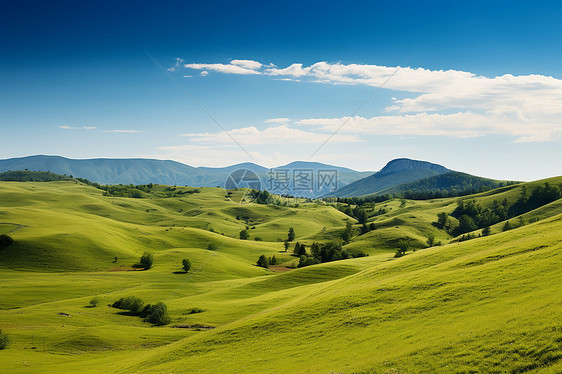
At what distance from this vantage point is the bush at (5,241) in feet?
376

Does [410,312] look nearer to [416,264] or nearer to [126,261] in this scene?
[416,264]

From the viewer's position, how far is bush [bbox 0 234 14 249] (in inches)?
4511

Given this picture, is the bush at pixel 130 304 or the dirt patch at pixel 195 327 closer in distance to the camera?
the dirt patch at pixel 195 327

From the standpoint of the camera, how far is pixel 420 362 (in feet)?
67.1

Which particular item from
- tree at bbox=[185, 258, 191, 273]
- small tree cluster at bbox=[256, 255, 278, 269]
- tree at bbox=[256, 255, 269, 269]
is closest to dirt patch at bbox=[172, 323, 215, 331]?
tree at bbox=[185, 258, 191, 273]

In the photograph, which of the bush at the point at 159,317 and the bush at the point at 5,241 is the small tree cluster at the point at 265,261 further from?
the bush at the point at 5,241

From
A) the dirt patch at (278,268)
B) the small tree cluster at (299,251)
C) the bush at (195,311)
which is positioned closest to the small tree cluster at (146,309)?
the bush at (195,311)

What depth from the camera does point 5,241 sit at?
379 ft

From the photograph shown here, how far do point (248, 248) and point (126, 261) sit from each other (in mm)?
59718

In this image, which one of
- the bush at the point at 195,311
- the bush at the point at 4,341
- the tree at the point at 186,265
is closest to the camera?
the bush at the point at 4,341

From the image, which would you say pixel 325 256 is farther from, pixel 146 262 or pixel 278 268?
pixel 146 262

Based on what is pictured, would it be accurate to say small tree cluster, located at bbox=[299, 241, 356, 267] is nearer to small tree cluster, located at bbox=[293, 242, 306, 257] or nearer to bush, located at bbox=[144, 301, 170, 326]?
small tree cluster, located at bbox=[293, 242, 306, 257]

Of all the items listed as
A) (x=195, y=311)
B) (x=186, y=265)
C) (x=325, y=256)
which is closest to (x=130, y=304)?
(x=195, y=311)

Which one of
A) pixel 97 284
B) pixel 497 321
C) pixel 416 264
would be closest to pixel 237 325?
pixel 416 264
